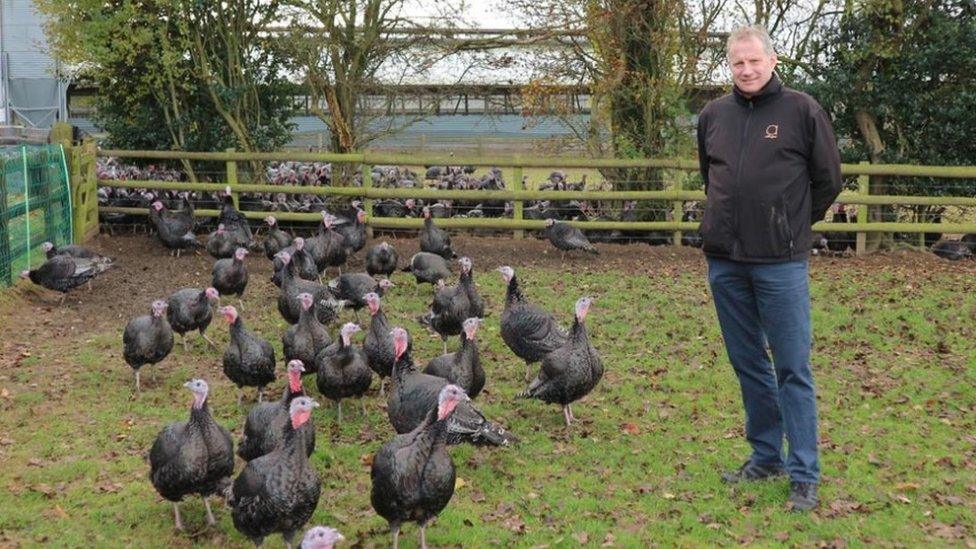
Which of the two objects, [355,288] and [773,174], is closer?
[773,174]

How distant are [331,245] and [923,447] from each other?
27.2 feet

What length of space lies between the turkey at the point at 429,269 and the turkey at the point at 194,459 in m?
6.33

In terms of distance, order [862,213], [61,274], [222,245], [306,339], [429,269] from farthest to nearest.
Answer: [862,213] → [222,245] → [429,269] → [61,274] → [306,339]

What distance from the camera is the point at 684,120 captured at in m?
17.2

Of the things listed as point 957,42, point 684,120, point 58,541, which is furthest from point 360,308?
point 957,42

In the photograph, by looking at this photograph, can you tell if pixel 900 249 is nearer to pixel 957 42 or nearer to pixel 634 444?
pixel 957 42

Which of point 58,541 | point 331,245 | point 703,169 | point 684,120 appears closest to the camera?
point 58,541

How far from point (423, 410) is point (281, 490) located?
60.7 inches

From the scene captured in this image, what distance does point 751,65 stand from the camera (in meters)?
5.74

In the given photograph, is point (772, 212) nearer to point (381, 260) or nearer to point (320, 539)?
point (320, 539)

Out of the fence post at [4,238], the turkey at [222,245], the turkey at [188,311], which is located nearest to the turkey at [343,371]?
the turkey at [188,311]

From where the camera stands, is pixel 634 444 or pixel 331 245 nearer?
pixel 634 444

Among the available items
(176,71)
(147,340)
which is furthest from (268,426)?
(176,71)

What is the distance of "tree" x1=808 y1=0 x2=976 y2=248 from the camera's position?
15.5m
